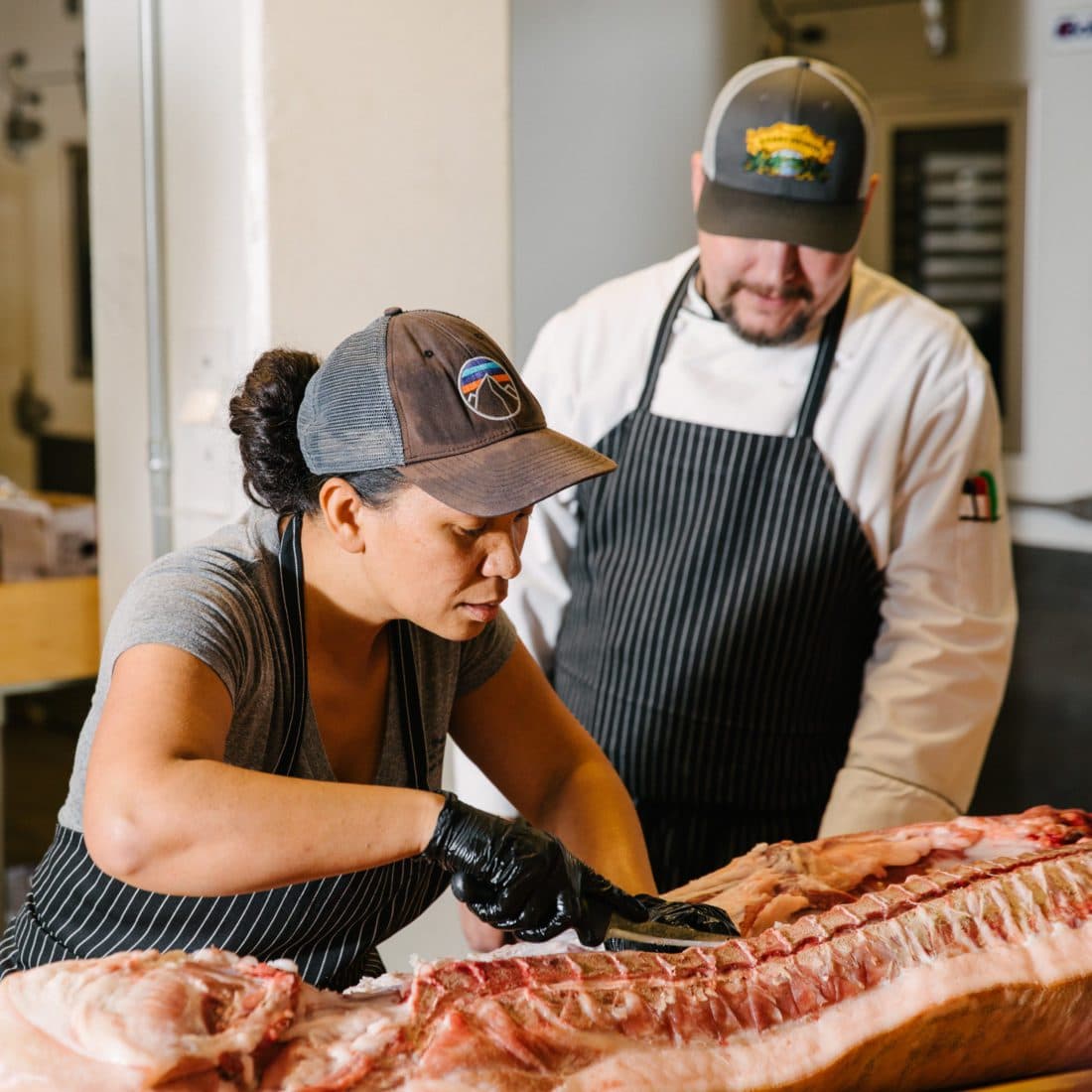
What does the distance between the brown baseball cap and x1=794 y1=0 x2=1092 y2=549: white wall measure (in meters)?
2.41

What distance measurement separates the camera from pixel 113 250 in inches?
106

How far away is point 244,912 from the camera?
141 centimetres

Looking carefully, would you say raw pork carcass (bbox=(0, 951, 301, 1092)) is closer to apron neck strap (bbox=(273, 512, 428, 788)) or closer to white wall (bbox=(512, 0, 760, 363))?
apron neck strap (bbox=(273, 512, 428, 788))

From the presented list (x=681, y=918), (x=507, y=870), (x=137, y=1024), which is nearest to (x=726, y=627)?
(x=681, y=918)

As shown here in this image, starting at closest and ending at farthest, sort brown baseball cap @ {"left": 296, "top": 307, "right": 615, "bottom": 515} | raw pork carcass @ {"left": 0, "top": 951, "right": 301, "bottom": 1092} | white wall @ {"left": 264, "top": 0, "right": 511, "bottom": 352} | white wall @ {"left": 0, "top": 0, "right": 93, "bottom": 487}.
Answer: raw pork carcass @ {"left": 0, "top": 951, "right": 301, "bottom": 1092} < brown baseball cap @ {"left": 296, "top": 307, "right": 615, "bottom": 515} < white wall @ {"left": 264, "top": 0, "right": 511, "bottom": 352} < white wall @ {"left": 0, "top": 0, "right": 93, "bottom": 487}

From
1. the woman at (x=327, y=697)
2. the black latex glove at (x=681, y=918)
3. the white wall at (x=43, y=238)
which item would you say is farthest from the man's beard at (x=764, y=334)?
the white wall at (x=43, y=238)

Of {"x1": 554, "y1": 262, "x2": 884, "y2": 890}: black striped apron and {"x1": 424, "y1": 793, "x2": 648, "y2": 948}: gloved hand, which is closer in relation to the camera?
{"x1": 424, "y1": 793, "x2": 648, "y2": 948}: gloved hand

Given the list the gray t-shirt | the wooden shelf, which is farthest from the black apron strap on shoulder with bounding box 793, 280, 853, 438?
the wooden shelf

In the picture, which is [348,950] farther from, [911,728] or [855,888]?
[911,728]

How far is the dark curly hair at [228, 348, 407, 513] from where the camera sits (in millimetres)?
1425

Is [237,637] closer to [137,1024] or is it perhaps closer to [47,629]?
[137,1024]

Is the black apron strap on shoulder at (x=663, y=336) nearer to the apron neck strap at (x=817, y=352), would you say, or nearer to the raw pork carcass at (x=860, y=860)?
the apron neck strap at (x=817, y=352)

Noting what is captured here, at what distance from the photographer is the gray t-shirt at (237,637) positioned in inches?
50.9

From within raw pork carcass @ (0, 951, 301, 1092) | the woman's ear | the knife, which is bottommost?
the knife
